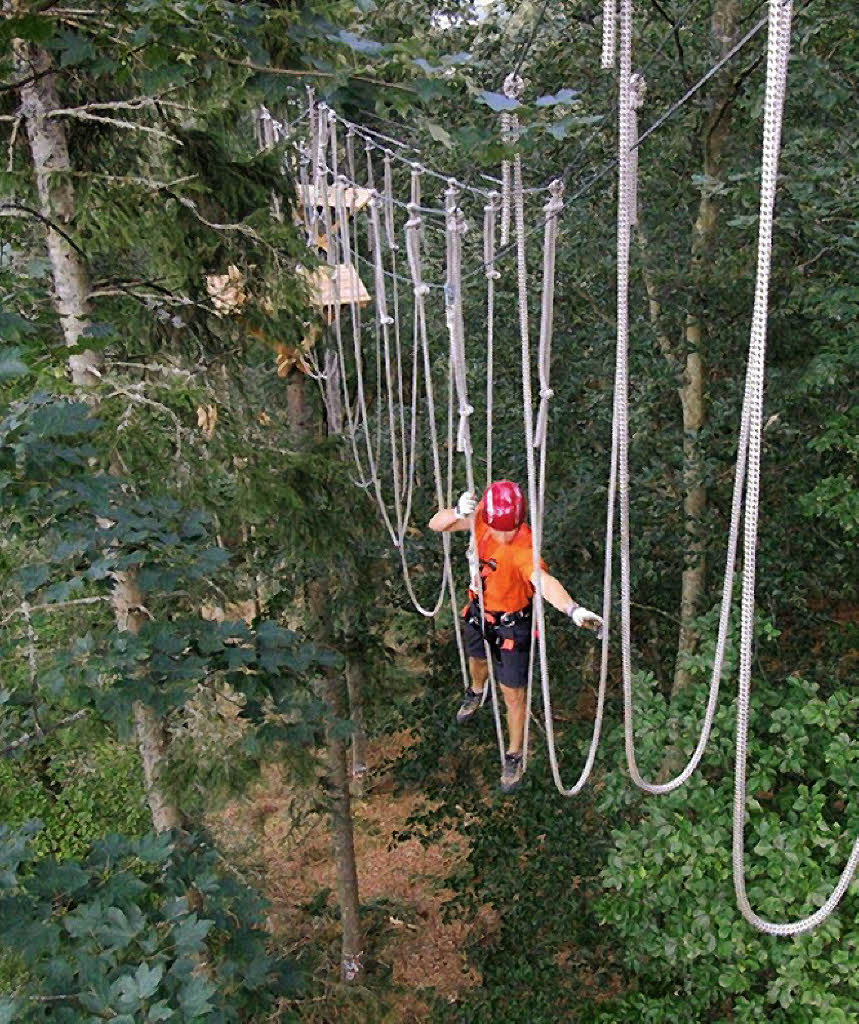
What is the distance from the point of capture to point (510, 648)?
3.61m

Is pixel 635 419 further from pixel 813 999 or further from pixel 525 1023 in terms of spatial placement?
pixel 525 1023

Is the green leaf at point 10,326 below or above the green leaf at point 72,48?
below

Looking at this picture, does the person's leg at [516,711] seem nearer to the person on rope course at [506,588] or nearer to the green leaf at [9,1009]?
→ the person on rope course at [506,588]

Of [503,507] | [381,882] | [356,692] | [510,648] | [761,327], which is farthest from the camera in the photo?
[381,882]

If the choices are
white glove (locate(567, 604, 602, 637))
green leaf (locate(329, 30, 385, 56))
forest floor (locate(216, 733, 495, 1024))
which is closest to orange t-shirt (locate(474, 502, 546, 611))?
white glove (locate(567, 604, 602, 637))

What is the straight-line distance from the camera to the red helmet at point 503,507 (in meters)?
3.28

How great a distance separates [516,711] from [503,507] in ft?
3.25

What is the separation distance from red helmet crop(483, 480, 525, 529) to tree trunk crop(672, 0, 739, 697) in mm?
942

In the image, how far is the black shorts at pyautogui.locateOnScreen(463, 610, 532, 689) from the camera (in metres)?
3.56

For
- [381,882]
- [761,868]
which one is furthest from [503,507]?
[381,882]

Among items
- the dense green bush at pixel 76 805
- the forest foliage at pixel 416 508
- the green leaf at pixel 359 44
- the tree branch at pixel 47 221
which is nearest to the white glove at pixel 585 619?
the forest foliage at pixel 416 508

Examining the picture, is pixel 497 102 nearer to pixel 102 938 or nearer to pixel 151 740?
pixel 102 938

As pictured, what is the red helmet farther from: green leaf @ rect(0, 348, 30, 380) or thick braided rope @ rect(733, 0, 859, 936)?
green leaf @ rect(0, 348, 30, 380)

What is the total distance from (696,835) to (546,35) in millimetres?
3638
